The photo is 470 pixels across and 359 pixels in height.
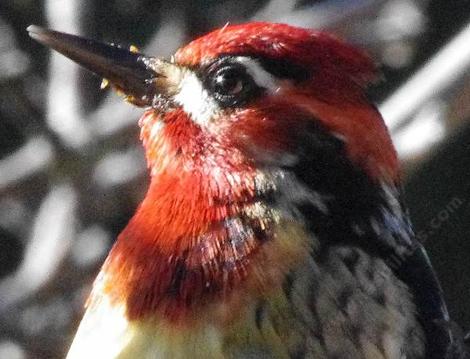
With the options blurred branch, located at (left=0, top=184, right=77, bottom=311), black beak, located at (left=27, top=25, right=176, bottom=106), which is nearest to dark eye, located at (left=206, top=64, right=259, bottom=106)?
black beak, located at (left=27, top=25, right=176, bottom=106)

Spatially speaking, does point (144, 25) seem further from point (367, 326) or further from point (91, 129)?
point (367, 326)

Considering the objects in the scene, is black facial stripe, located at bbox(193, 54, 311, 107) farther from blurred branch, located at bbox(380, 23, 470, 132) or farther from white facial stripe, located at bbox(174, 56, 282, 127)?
blurred branch, located at bbox(380, 23, 470, 132)

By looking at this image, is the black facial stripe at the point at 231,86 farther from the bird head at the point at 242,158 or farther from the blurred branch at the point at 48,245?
the blurred branch at the point at 48,245

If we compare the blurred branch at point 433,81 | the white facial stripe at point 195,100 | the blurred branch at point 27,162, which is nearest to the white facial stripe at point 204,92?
the white facial stripe at point 195,100

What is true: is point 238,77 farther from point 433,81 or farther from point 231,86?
point 433,81

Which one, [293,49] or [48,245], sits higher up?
[48,245]

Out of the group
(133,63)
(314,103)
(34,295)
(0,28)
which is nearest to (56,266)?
(34,295)

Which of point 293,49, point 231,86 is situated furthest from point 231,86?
point 293,49
